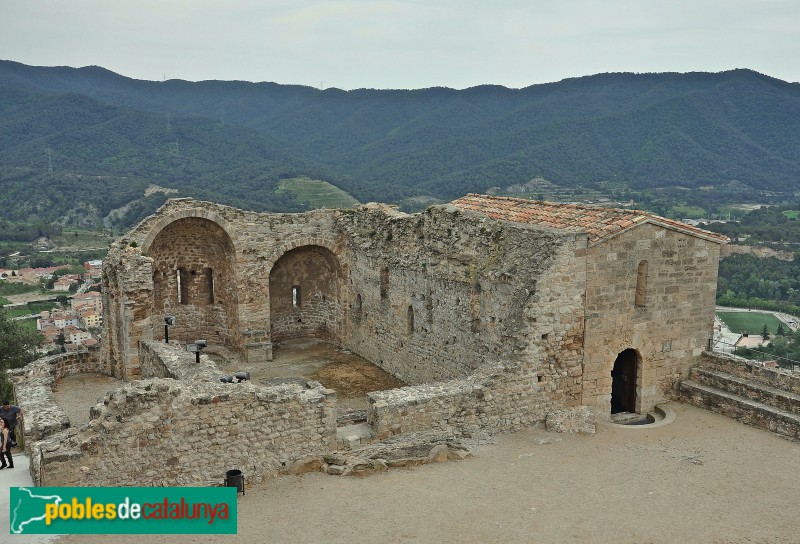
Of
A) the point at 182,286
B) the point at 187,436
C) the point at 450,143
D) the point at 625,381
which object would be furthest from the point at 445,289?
the point at 450,143

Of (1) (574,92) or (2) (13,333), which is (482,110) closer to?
(1) (574,92)

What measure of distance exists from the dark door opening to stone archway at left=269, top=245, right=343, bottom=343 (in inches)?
339

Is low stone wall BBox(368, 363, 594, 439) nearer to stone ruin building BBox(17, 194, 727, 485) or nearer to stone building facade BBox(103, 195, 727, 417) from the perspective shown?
stone ruin building BBox(17, 194, 727, 485)

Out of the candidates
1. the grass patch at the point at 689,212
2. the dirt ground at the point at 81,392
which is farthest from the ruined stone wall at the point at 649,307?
the grass patch at the point at 689,212

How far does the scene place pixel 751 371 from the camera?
45.6 ft

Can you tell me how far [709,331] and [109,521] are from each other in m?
11.8

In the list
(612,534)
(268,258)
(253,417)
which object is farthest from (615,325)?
(268,258)

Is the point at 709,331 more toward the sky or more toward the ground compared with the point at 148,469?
more toward the sky

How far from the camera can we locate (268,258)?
63.7 ft

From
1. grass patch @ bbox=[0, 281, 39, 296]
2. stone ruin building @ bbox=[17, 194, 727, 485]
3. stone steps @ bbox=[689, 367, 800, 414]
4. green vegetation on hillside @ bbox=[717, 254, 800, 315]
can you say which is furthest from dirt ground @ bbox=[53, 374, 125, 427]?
grass patch @ bbox=[0, 281, 39, 296]

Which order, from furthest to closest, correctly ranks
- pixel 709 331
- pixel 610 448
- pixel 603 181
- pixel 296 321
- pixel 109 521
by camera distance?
pixel 603 181, pixel 296 321, pixel 709 331, pixel 610 448, pixel 109 521

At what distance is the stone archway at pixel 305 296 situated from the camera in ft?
68.4

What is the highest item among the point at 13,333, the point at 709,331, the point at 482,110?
the point at 482,110

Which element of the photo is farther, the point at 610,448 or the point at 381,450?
the point at 610,448
